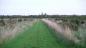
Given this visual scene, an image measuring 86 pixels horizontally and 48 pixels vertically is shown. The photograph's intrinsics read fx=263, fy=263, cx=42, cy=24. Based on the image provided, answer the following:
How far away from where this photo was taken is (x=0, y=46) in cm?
449

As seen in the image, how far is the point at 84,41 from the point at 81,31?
0.55 m

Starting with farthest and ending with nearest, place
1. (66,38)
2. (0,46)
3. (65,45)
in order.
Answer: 1. (66,38)
2. (65,45)
3. (0,46)

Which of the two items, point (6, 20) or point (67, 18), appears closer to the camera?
point (6, 20)

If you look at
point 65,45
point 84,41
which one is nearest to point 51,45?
point 65,45

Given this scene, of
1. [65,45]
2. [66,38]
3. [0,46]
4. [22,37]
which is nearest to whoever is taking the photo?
[0,46]

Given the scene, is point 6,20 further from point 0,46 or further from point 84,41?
point 84,41

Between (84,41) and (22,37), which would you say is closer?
(84,41)

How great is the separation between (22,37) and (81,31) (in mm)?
1258

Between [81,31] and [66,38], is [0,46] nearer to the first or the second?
[66,38]

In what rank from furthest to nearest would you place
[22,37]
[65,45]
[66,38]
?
[22,37] < [66,38] < [65,45]

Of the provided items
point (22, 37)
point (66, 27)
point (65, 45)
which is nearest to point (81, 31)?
point (66, 27)

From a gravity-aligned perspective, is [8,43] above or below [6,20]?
below

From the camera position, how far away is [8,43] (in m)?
4.73

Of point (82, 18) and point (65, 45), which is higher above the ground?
point (82, 18)
